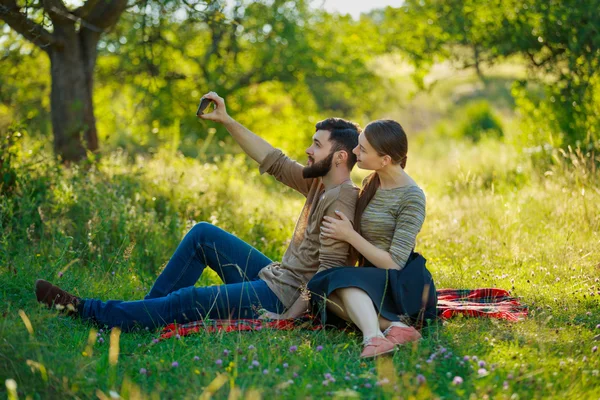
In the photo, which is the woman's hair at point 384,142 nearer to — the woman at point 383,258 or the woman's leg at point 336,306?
the woman at point 383,258

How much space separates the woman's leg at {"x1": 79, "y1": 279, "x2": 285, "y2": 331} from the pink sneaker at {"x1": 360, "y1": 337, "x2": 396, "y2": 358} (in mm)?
737

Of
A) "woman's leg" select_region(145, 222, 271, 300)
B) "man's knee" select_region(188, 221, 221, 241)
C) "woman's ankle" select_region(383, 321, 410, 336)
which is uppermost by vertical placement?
"man's knee" select_region(188, 221, 221, 241)

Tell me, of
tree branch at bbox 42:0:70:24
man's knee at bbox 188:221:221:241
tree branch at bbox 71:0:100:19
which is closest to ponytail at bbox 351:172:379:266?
man's knee at bbox 188:221:221:241

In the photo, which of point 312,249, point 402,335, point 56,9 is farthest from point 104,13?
point 402,335

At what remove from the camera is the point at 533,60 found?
10.6 m

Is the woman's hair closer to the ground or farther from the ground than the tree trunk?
closer to the ground

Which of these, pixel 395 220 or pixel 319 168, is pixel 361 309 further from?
pixel 319 168

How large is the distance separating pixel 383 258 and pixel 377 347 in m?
0.54

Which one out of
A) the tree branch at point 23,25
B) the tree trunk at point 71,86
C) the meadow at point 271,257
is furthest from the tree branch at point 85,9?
the meadow at point 271,257

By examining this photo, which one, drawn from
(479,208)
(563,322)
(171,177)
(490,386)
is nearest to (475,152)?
(479,208)

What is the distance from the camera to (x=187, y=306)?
164 inches

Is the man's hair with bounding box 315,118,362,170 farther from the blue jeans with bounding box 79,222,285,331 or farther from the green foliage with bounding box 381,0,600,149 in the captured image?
the green foliage with bounding box 381,0,600,149

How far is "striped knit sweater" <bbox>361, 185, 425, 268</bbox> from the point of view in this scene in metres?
3.91

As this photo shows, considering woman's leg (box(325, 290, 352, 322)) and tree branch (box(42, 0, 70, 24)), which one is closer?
woman's leg (box(325, 290, 352, 322))
